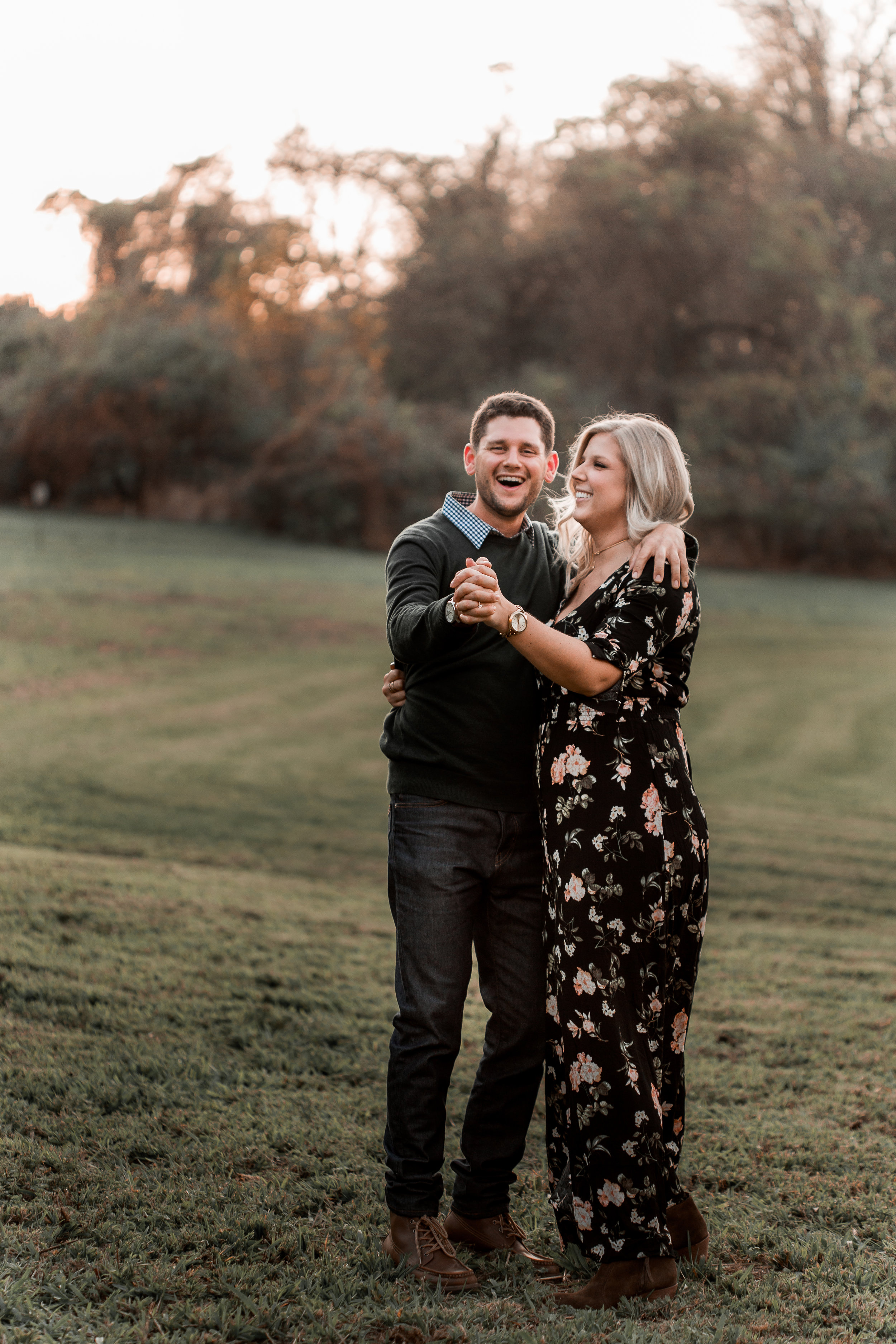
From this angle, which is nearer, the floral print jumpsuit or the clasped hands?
the clasped hands

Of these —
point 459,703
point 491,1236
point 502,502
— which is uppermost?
point 502,502

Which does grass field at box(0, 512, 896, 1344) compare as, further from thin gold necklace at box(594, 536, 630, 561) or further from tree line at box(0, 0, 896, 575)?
tree line at box(0, 0, 896, 575)

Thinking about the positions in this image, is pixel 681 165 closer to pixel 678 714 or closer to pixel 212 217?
pixel 212 217

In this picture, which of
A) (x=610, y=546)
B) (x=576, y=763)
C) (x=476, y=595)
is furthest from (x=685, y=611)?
(x=476, y=595)

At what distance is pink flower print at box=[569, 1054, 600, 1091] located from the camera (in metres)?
2.69

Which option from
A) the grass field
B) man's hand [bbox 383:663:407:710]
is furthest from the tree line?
man's hand [bbox 383:663:407:710]

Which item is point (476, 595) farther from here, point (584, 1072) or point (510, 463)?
point (584, 1072)

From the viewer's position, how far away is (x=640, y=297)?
112 feet

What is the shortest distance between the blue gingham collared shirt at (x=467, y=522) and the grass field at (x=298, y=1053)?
169 cm

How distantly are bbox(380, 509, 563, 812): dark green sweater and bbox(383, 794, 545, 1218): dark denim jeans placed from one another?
0.05m

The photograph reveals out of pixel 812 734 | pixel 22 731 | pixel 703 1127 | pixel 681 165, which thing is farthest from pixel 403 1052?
pixel 681 165

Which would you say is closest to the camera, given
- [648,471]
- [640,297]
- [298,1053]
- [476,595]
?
[476,595]

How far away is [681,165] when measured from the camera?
112 ft

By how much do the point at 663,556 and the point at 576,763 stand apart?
0.50 meters
